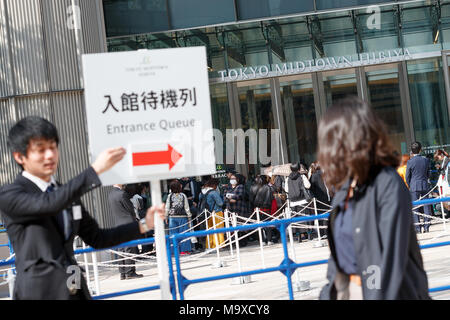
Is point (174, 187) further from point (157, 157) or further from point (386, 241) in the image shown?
point (386, 241)

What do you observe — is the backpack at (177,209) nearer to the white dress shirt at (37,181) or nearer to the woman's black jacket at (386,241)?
the white dress shirt at (37,181)

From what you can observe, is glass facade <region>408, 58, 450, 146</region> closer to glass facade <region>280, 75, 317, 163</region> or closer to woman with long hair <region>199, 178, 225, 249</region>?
glass facade <region>280, 75, 317, 163</region>

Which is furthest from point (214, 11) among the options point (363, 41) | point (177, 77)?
point (177, 77)

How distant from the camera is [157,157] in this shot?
169 inches

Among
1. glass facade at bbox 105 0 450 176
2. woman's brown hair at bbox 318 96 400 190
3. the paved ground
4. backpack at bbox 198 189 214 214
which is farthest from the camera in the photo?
glass facade at bbox 105 0 450 176

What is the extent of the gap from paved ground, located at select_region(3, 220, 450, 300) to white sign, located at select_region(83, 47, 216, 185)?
4.74 metres

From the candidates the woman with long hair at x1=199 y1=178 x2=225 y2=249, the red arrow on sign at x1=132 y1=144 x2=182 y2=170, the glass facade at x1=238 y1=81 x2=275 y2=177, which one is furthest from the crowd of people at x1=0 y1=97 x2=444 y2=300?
the glass facade at x1=238 y1=81 x2=275 y2=177

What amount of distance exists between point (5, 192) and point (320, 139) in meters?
1.64

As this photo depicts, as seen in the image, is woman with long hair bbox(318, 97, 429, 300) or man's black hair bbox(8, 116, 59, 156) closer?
woman with long hair bbox(318, 97, 429, 300)

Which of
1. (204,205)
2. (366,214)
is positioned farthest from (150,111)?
(204,205)

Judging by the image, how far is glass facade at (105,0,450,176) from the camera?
20.8 m

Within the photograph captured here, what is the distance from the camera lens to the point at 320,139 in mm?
3402

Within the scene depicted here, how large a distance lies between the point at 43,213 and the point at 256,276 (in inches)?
350
